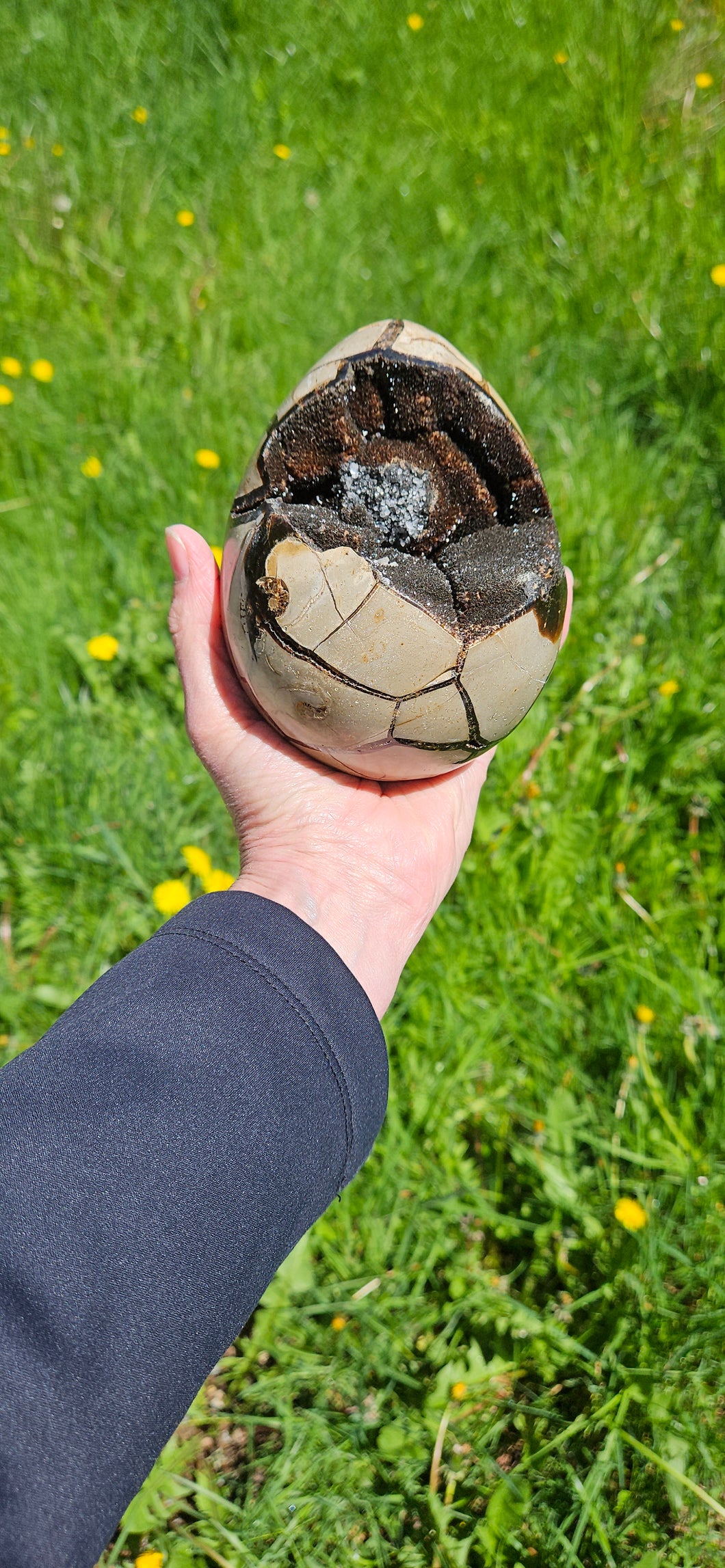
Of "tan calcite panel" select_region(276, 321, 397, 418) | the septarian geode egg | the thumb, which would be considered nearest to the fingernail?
the thumb

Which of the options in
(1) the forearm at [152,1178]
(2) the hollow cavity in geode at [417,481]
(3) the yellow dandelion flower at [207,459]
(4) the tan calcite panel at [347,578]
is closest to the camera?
(1) the forearm at [152,1178]

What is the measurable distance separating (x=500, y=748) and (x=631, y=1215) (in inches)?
48.6

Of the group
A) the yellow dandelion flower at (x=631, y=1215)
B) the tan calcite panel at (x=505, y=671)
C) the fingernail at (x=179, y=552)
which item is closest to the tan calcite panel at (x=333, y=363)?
the fingernail at (x=179, y=552)

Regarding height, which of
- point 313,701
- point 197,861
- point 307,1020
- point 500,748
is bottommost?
point 500,748

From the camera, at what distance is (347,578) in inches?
65.5

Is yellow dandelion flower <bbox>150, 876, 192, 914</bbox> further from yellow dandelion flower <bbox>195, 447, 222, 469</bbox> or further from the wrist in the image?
yellow dandelion flower <bbox>195, 447, 222, 469</bbox>

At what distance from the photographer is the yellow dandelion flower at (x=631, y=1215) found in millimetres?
2002

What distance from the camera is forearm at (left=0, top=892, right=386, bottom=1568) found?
1.13m

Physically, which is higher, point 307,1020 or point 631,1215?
point 307,1020

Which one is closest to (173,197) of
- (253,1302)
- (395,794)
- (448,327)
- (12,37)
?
(12,37)

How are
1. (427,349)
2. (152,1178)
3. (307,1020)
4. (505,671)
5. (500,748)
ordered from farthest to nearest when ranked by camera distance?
(500,748) → (427,349) → (505,671) → (307,1020) → (152,1178)

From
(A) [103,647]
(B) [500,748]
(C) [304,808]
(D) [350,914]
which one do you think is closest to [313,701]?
(C) [304,808]

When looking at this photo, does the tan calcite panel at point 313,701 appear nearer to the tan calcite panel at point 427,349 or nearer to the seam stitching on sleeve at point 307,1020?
the seam stitching on sleeve at point 307,1020

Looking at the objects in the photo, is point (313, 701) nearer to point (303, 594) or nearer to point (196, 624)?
point (303, 594)
